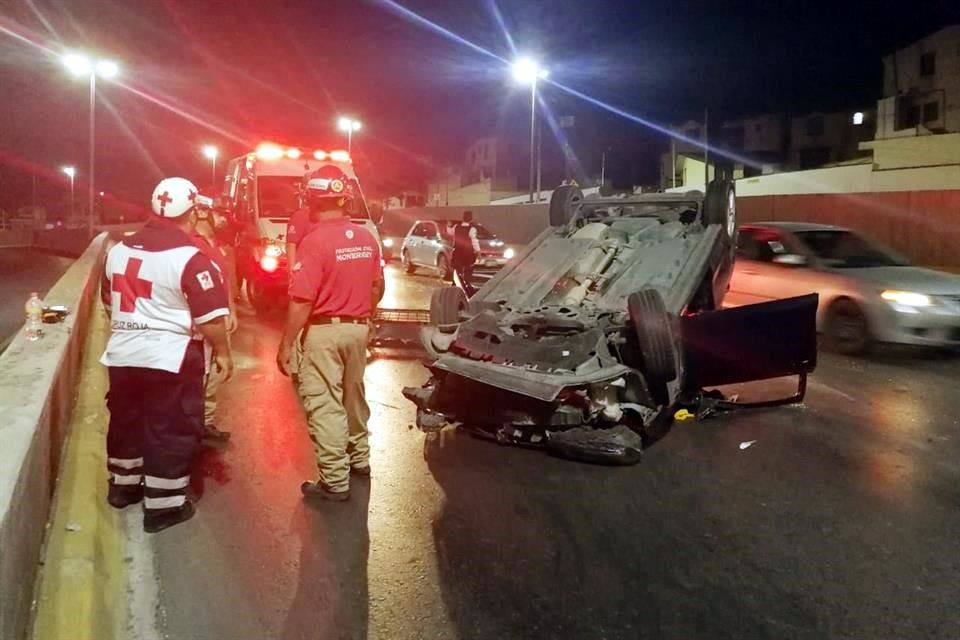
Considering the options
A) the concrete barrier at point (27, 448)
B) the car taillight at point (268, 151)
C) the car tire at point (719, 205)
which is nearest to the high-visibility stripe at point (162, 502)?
the concrete barrier at point (27, 448)

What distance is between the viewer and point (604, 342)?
582cm

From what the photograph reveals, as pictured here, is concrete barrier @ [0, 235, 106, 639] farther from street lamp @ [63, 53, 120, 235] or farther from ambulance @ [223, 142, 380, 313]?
street lamp @ [63, 53, 120, 235]

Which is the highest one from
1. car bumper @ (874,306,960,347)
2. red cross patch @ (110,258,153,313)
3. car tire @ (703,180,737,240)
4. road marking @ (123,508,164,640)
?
car tire @ (703,180,737,240)

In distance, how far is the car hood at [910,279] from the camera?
894 cm

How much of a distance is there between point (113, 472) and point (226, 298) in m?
1.21

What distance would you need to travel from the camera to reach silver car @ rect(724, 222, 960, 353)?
8844 mm

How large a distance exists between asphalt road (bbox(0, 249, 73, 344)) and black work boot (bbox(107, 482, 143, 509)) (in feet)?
23.3

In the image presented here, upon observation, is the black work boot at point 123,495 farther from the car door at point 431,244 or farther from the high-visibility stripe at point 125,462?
the car door at point 431,244

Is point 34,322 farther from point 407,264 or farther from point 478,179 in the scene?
point 478,179

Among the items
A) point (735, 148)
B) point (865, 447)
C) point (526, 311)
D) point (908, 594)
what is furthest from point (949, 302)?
point (735, 148)

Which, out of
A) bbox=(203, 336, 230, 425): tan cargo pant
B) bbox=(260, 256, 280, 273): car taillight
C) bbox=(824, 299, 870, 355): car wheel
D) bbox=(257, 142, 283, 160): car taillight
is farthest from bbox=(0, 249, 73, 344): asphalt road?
bbox=(824, 299, 870, 355): car wheel

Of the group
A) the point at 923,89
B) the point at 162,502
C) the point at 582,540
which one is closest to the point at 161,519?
the point at 162,502

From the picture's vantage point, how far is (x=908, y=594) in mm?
3721

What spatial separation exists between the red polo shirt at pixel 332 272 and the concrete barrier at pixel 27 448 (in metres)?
1.49
